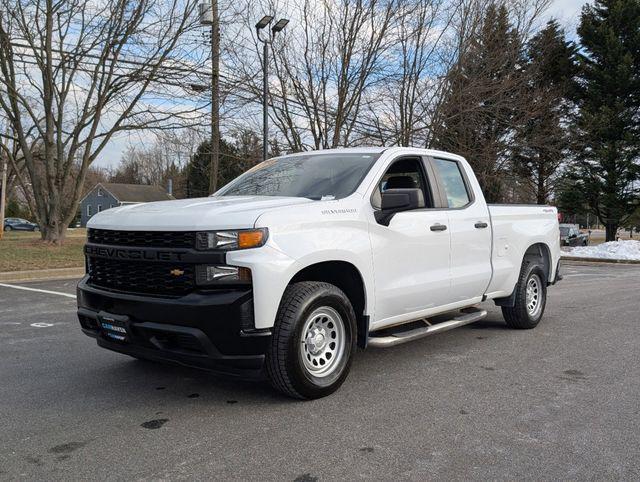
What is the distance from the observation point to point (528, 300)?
22.4ft

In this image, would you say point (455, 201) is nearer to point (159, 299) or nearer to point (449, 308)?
point (449, 308)

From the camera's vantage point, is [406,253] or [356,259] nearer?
[356,259]

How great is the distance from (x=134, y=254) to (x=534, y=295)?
4981 mm

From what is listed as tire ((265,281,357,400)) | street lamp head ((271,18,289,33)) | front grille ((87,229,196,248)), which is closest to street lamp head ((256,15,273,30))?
street lamp head ((271,18,289,33))

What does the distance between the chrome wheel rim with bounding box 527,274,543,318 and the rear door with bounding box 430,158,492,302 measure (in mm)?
1157

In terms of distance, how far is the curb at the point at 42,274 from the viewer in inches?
468

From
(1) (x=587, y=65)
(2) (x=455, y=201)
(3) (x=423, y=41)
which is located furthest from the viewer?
(1) (x=587, y=65)

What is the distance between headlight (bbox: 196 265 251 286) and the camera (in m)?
3.72

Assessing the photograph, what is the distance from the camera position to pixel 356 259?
4.39m

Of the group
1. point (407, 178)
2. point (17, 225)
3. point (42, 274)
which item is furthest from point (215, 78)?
point (17, 225)

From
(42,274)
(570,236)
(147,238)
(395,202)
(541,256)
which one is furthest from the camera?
(570,236)

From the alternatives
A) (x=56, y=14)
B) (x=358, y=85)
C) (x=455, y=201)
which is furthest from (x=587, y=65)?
(x=455, y=201)

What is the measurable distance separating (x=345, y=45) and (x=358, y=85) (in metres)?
1.31

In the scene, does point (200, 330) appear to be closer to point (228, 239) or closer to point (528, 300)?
point (228, 239)
